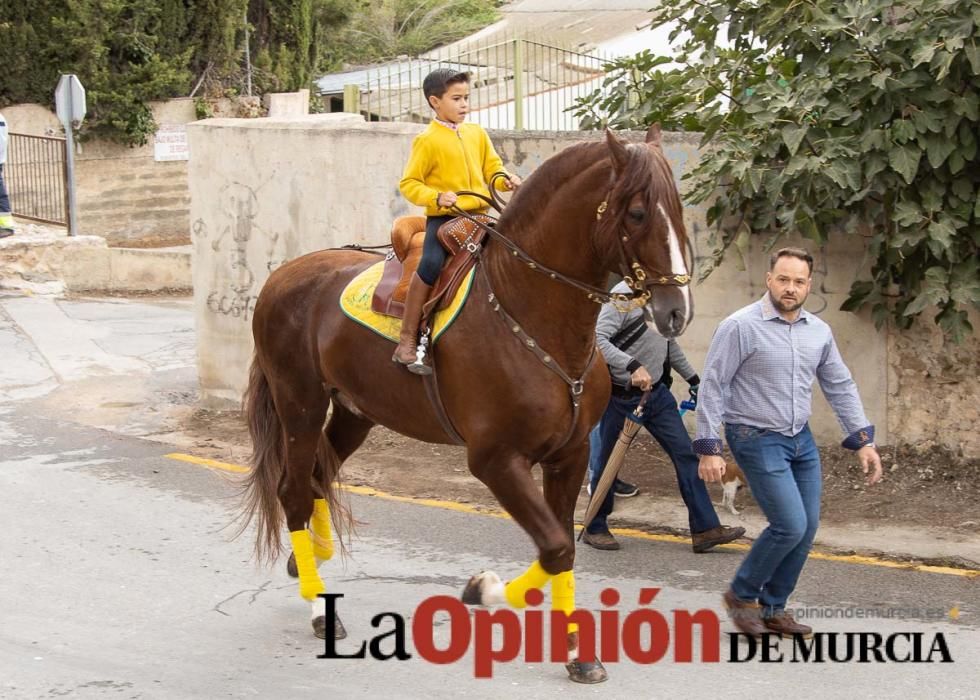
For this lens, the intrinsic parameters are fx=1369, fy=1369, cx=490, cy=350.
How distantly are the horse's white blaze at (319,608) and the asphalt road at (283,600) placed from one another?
0.11 m

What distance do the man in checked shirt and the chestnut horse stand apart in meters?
0.56

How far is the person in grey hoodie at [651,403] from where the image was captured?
25.9 feet

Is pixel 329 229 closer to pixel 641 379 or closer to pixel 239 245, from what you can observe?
pixel 239 245

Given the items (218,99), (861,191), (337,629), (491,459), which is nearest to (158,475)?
(337,629)

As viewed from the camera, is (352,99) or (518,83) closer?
(518,83)

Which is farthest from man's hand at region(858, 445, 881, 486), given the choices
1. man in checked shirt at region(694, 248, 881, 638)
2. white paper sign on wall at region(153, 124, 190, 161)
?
white paper sign on wall at region(153, 124, 190, 161)

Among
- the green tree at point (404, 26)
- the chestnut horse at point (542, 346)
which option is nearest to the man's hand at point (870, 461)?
the chestnut horse at point (542, 346)

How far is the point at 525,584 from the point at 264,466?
1.95 meters

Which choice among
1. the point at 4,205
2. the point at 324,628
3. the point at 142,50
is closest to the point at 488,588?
the point at 324,628

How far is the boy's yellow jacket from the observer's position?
21.8 ft

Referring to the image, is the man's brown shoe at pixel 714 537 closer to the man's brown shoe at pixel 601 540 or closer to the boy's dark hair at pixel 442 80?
the man's brown shoe at pixel 601 540

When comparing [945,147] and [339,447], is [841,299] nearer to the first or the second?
[945,147]

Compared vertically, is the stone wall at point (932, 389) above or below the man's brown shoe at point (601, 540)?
above

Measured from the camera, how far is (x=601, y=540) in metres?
8.13
